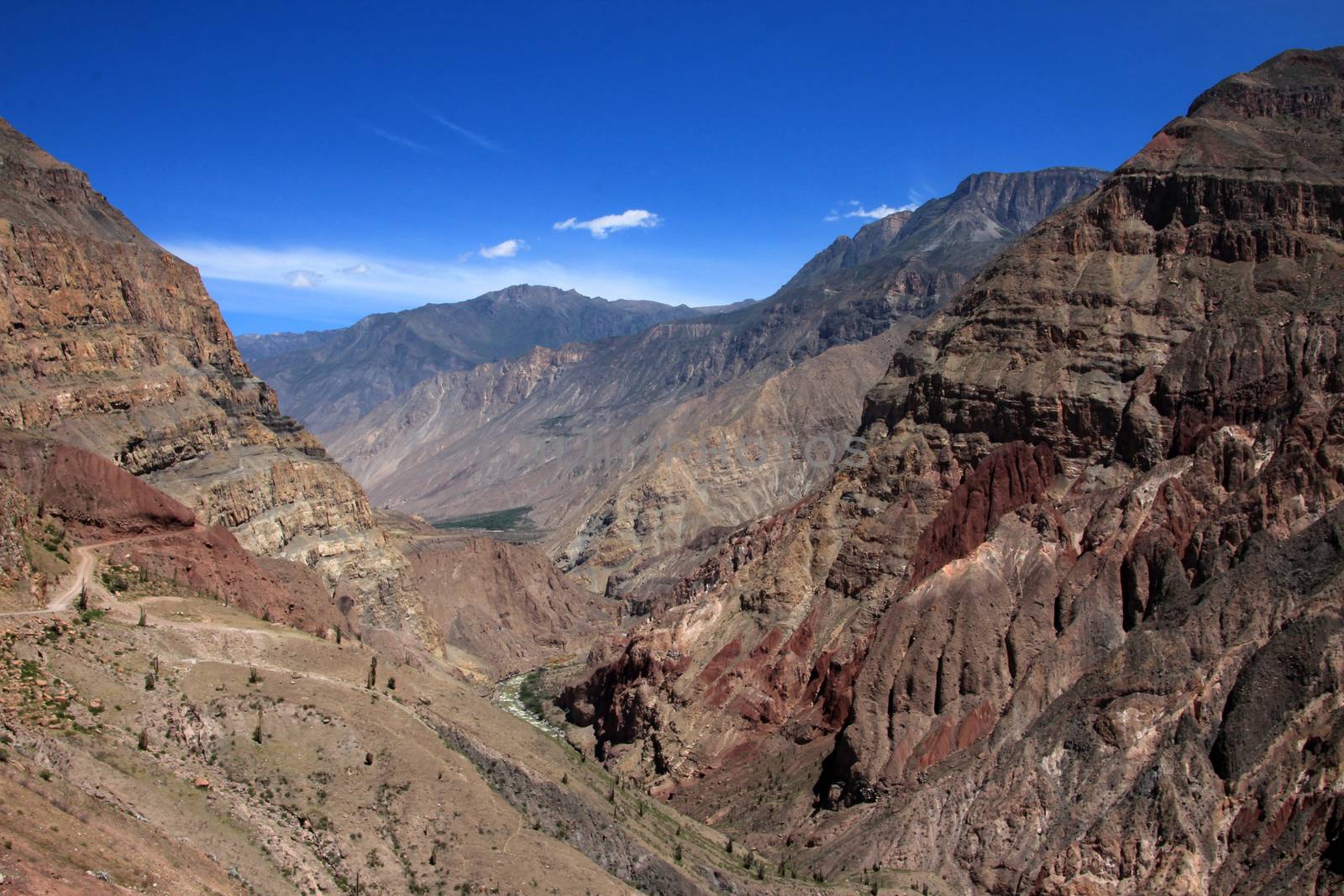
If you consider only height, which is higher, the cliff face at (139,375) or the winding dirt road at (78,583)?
the cliff face at (139,375)

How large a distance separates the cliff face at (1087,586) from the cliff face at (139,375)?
29.7 metres

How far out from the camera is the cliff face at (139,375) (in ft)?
252

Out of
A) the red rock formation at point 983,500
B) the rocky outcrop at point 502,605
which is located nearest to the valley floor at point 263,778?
the red rock formation at point 983,500

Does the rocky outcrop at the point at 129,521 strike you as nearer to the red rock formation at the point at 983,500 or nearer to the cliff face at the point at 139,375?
the cliff face at the point at 139,375

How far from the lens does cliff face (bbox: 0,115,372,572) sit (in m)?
Answer: 76.9

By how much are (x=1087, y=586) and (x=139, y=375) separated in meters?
67.9

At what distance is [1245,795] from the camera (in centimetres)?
4700

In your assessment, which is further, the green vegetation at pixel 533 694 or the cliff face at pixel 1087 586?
the green vegetation at pixel 533 694

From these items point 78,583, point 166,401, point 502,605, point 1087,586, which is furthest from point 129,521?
point 502,605

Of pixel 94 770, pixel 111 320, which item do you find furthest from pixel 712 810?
pixel 111 320

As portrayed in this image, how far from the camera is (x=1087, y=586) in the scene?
63.5 metres

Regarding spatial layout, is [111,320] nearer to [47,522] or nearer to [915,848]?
[47,522]

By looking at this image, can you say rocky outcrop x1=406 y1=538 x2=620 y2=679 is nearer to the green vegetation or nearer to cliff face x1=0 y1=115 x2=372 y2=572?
the green vegetation

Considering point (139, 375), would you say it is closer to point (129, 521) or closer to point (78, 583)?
point (129, 521)
